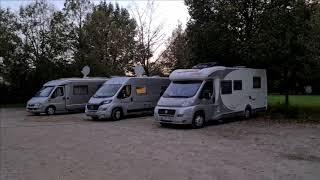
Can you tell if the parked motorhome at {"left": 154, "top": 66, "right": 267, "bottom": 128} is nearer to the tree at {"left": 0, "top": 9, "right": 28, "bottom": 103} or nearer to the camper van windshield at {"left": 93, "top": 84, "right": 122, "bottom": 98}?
the camper van windshield at {"left": 93, "top": 84, "right": 122, "bottom": 98}

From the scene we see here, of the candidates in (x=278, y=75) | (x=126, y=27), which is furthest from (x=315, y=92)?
(x=278, y=75)

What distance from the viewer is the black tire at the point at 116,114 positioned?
23.2 m

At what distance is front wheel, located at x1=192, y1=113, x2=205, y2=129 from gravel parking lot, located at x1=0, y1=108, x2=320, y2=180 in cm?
52

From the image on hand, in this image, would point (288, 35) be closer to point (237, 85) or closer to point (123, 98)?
point (237, 85)

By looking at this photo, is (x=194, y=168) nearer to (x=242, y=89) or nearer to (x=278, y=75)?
(x=242, y=89)

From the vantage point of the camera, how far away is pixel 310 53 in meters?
21.6

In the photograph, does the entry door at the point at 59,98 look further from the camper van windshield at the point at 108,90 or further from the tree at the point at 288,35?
the tree at the point at 288,35

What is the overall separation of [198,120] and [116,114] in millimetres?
5969

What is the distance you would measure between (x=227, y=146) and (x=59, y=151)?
4889 mm

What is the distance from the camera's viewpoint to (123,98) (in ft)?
78.5

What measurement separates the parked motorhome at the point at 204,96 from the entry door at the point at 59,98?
11.0 meters

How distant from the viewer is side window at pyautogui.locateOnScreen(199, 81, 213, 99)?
19.2 m

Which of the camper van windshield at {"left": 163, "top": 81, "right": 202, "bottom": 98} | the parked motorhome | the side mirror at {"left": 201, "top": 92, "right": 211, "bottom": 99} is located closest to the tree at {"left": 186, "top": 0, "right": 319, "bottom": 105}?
the parked motorhome

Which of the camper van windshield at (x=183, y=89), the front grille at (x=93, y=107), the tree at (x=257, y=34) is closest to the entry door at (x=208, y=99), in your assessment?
the camper van windshield at (x=183, y=89)
